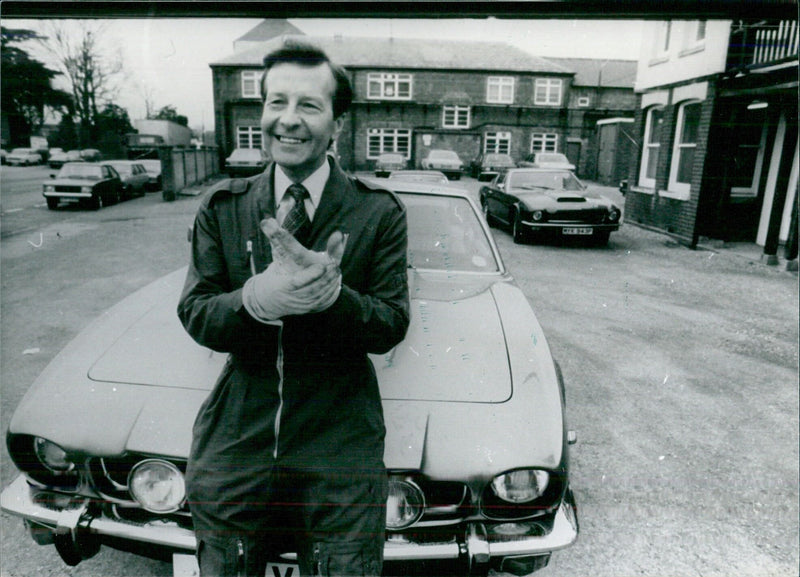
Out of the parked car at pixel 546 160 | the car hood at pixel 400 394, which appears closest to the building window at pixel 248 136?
the car hood at pixel 400 394

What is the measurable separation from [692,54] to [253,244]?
1249cm

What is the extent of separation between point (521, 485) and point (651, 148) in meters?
13.6

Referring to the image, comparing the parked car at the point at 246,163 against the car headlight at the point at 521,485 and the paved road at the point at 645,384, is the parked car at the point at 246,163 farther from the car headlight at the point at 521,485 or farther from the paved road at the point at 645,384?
the car headlight at the point at 521,485

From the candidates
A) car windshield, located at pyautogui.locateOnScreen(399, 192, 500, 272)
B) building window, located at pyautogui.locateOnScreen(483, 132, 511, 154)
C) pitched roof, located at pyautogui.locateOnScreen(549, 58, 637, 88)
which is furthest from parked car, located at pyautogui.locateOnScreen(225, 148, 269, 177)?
car windshield, located at pyautogui.locateOnScreen(399, 192, 500, 272)

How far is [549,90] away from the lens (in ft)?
54.6

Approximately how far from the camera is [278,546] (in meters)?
1.51

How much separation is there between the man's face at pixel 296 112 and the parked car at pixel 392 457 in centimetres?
96

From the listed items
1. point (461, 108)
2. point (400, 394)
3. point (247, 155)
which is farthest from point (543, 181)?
point (247, 155)

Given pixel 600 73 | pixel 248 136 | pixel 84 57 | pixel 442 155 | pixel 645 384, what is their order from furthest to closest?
pixel 442 155, pixel 600 73, pixel 248 136, pixel 645 384, pixel 84 57

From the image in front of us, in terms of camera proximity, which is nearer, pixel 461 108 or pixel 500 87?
pixel 500 87

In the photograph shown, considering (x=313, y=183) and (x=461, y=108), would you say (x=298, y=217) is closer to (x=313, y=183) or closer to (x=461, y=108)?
(x=313, y=183)

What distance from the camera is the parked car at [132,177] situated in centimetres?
1733

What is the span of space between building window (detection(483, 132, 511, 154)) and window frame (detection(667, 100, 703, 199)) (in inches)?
519

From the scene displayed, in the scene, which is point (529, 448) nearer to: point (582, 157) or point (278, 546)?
point (278, 546)
